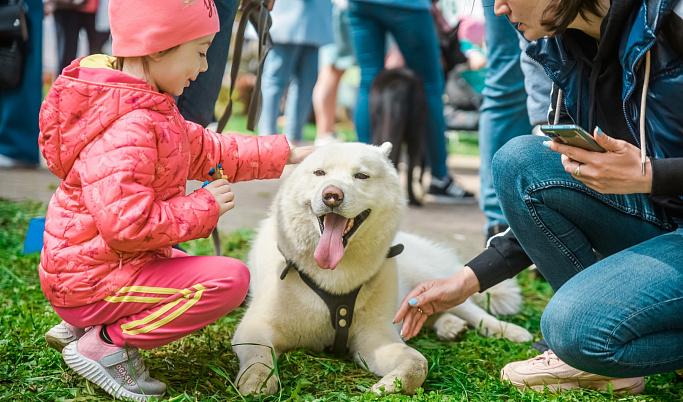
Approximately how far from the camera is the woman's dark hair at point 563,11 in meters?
2.26

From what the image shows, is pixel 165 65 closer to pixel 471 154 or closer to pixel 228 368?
pixel 228 368

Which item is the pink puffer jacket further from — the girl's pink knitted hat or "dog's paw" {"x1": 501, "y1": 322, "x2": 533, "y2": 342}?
"dog's paw" {"x1": 501, "y1": 322, "x2": 533, "y2": 342}

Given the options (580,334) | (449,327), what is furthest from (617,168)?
(449,327)

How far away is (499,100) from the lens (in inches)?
153

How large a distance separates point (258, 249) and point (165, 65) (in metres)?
0.97

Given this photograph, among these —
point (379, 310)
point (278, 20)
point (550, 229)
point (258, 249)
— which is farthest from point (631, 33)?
point (278, 20)

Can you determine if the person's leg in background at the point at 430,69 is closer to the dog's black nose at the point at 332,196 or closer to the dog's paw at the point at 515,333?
the dog's paw at the point at 515,333

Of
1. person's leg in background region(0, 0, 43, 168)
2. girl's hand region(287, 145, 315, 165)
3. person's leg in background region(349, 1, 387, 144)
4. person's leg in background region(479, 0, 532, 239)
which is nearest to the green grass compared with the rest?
girl's hand region(287, 145, 315, 165)

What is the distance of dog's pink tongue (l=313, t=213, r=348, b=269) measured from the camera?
255 centimetres

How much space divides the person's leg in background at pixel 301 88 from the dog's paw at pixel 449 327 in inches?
203

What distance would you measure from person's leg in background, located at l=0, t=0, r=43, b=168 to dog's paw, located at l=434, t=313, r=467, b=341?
4.02 meters

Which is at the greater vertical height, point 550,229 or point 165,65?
point 165,65

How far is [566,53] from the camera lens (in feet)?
8.02

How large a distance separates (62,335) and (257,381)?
60 cm
